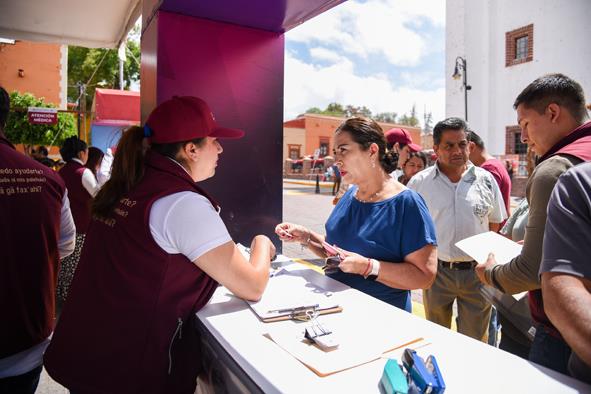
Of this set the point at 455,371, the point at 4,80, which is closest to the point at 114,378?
the point at 455,371

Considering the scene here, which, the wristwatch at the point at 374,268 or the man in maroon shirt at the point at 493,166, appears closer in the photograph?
the wristwatch at the point at 374,268

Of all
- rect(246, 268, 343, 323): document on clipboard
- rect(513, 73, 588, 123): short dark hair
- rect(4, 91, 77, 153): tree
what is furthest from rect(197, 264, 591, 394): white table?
rect(4, 91, 77, 153): tree

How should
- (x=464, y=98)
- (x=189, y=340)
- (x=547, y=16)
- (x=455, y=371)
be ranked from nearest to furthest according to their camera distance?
(x=455, y=371)
(x=189, y=340)
(x=547, y=16)
(x=464, y=98)

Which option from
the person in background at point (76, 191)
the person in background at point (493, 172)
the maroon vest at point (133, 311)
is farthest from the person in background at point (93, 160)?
the person in background at point (493, 172)

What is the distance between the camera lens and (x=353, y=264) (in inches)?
73.4

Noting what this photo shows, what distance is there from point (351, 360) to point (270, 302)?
57cm

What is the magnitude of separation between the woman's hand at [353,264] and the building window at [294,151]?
40.5m

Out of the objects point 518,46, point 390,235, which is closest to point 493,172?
point 390,235

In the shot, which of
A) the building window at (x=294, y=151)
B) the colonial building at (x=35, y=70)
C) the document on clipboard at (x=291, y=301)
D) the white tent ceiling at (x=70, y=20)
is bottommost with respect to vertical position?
the document on clipboard at (x=291, y=301)

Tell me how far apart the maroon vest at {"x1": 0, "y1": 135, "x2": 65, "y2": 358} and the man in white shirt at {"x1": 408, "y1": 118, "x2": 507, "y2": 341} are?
260 cm

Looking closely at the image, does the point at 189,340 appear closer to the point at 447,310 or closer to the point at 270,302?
the point at 270,302

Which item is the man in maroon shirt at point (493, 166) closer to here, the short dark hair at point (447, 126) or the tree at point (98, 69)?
the short dark hair at point (447, 126)

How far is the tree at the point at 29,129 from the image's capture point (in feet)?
48.9

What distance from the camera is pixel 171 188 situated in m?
1.45
